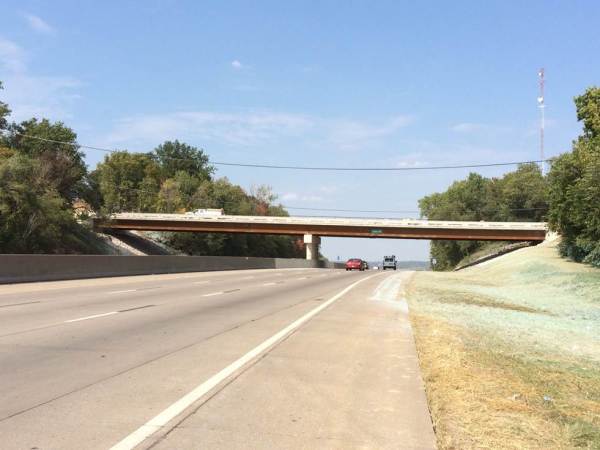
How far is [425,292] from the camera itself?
25359 mm

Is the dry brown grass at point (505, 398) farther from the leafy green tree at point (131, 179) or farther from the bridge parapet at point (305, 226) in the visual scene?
the leafy green tree at point (131, 179)

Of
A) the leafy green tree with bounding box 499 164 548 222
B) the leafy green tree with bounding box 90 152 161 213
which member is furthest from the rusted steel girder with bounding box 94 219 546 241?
the leafy green tree with bounding box 90 152 161 213

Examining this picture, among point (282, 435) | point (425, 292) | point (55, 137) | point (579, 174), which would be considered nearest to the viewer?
point (282, 435)

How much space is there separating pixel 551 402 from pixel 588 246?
114 feet

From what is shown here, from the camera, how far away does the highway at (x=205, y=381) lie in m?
5.53

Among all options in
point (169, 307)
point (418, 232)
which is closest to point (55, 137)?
point (418, 232)

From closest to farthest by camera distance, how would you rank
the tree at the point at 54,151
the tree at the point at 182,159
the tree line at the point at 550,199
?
1. the tree line at the point at 550,199
2. the tree at the point at 54,151
3. the tree at the point at 182,159

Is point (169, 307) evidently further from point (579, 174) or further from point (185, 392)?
point (579, 174)

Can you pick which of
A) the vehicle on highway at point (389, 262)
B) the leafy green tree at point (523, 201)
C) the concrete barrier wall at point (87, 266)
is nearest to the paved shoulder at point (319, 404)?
A: the concrete barrier wall at point (87, 266)

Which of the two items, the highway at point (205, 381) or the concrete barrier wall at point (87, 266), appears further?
the concrete barrier wall at point (87, 266)

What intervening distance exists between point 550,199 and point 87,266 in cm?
3427

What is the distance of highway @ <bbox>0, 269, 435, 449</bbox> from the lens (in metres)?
5.53

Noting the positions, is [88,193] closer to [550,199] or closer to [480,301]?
[550,199]

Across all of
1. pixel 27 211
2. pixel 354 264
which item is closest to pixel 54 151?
pixel 27 211
